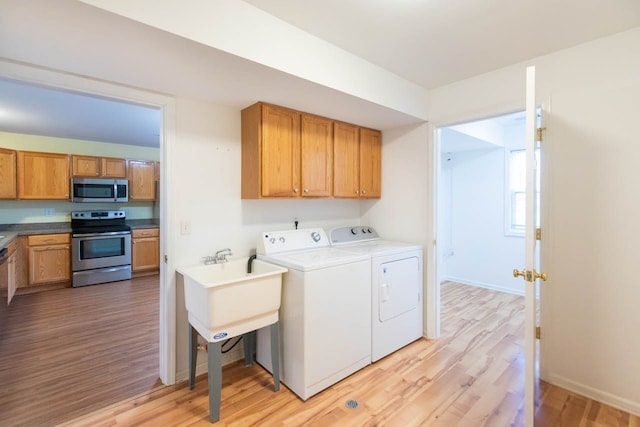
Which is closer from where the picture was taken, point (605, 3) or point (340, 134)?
point (605, 3)

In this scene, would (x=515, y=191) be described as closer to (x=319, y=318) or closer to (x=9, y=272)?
(x=319, y=318)

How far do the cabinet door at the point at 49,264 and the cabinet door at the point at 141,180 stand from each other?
134 cm

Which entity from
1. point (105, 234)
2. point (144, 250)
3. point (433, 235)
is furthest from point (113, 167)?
point (433, 235)

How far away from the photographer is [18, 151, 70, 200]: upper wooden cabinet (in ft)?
14.4

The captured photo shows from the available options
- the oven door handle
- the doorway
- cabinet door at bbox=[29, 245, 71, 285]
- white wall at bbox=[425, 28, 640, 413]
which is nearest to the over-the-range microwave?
the oven door handle

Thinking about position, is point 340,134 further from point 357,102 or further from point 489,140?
point 489,140

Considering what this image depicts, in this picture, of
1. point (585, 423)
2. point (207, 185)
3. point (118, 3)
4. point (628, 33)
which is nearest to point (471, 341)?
point (585, 423)

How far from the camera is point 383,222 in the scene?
326 cm

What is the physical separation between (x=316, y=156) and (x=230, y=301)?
143cm

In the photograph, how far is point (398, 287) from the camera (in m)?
2.62

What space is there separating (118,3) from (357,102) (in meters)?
1.56

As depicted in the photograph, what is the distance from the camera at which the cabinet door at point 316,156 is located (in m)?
2.55

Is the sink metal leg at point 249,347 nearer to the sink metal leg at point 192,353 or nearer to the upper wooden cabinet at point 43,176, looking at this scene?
the sink metal leg at point 192,353

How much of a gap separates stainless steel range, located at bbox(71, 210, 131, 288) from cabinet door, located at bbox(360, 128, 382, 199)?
166 inches
